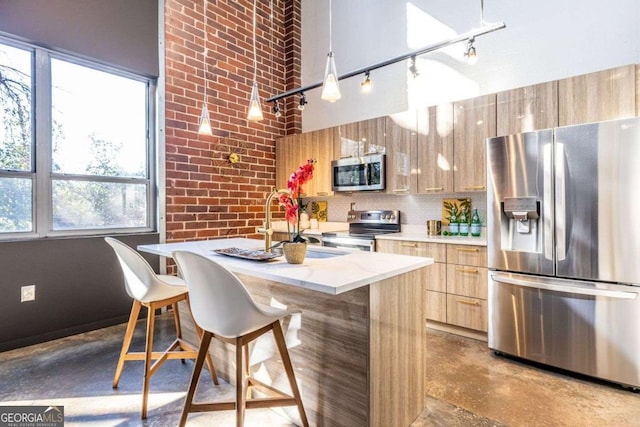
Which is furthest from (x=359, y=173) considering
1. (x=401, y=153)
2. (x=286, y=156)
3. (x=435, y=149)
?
(x=286, y=156)

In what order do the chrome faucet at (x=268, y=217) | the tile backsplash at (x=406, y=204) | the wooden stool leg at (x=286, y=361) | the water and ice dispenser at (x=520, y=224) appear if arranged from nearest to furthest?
the wooden stool leg at (x=286, y=361)
the chrome faucet at (x=268, y=217)
the water and ice dispenser at (x=520, y=224)
the tile backsplash at (x=406, y=204)

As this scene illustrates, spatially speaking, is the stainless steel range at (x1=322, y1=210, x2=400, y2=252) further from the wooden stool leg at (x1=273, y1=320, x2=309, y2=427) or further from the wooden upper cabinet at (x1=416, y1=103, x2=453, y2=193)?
the wooden stool leg at (x1=273, y1=320, x2=309, y2=427)

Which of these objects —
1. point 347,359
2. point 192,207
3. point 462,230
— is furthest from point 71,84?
point 462,230

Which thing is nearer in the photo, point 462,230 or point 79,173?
point 79,173

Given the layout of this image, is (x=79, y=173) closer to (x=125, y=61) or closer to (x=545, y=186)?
(x=125, y=61)

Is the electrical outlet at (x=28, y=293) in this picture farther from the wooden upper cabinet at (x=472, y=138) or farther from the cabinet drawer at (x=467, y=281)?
the wooden upper cabinet at (x=472, y=138)

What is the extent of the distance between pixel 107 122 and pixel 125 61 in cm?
62

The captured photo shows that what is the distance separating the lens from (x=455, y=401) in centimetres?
200

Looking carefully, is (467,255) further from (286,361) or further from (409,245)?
(286,361)

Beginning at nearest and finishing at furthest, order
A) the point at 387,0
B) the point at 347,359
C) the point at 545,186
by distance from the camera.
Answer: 1. the point at 347,359
2. the point at 545,186
3. the point at 387,0

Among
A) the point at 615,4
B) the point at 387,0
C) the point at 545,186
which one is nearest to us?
the point at 545,186

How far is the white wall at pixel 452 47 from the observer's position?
9.13ft

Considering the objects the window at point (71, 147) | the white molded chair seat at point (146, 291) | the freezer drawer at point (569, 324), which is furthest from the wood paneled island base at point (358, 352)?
the window at point (71, 147)

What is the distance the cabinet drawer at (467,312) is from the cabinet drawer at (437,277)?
11cm
